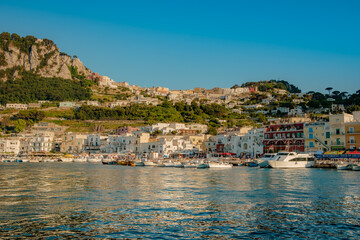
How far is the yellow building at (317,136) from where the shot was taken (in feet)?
199

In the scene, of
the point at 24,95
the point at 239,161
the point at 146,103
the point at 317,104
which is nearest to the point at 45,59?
the point at 24,95

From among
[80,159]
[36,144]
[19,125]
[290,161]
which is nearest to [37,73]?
[19,125]

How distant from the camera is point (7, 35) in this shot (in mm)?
178750

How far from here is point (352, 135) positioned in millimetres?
57312

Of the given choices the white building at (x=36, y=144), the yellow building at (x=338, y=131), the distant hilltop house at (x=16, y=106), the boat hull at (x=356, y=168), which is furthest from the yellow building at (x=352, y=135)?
the distant hilltop house at (x=16, y=106)

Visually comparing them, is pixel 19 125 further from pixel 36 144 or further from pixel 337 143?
pixel 337 143

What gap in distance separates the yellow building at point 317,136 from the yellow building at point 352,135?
10.6 ft

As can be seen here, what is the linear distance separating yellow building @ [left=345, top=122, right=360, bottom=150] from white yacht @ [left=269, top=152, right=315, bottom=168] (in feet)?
30.1

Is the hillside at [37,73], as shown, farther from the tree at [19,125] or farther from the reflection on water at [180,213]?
the reflection on water at [180,213]

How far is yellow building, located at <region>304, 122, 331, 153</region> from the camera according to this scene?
60641mm

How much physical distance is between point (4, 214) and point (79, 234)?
530 cm

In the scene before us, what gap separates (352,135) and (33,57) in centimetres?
15962

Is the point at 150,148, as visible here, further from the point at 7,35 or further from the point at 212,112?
the point at 7,35

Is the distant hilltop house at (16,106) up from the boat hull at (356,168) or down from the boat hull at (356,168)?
up
